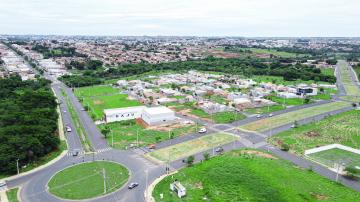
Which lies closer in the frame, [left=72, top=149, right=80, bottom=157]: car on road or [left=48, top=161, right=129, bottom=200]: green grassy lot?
[left=48, top=161, right=129, bottom=200]: green grassy lot

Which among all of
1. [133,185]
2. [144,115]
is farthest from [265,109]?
[133,185]

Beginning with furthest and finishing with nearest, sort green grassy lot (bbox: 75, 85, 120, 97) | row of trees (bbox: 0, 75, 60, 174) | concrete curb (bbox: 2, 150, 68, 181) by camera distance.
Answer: green grassy lot (bbox: 75, 85, 120, 97) < row of trees (bbox: 0, 75, 60, 174) < concrete curb (bbox: 2, 150, 68, 181)

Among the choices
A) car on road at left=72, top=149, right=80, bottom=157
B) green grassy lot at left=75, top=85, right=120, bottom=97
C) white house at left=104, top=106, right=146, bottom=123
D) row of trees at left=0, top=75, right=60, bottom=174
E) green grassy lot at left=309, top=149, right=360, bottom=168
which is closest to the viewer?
row of trees at left=0, top=75, right=60, bottom=174

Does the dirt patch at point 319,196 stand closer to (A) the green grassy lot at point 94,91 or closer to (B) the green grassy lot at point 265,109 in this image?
(B) the green grassy lot at point 265,109

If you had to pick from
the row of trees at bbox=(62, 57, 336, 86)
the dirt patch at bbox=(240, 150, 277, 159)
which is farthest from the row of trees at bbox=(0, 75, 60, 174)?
the row of trees at bbox=(62, 57, 336, 86)

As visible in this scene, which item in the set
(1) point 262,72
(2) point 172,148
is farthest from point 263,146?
(1) point 262,72

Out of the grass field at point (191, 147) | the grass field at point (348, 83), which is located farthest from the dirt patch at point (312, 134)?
the grass field at point (348, 83)

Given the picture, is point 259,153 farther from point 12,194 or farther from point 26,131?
point 26,131

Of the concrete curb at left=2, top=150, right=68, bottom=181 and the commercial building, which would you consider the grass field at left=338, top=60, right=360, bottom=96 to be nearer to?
the commercial building
